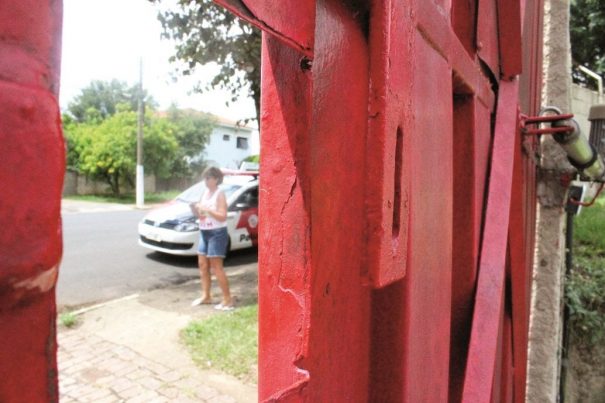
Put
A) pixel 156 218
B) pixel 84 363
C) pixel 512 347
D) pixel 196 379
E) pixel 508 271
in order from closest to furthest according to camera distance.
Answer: pixel 508 271, pixel 512 347, pixel 196 379, pixel 84 363, pixel 156 218

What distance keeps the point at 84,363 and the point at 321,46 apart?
4.53 m

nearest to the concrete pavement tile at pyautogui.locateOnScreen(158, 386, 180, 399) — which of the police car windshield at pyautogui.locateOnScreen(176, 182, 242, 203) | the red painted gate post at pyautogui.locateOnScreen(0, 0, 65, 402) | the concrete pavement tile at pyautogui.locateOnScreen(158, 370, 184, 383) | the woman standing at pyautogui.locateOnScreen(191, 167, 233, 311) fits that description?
the concrete pavement tile at pyautogui.locateOnScreen(158, 370, 184, 383)

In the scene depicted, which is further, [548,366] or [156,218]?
[156,218]

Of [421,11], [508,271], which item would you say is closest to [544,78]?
[508,271]

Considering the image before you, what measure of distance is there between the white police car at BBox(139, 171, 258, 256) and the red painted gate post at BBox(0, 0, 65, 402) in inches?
332

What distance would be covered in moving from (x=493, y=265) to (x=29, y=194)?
139 centimetres

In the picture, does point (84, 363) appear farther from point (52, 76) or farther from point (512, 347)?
point (52, 76)

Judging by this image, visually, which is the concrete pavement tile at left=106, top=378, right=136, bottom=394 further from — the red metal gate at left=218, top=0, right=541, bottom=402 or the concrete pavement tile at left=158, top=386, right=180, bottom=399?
the red metal gate at left=218, top=0, right=541, bottom=402

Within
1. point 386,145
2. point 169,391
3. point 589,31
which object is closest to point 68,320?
point 169,391

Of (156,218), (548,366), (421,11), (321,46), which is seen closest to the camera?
(321,46)

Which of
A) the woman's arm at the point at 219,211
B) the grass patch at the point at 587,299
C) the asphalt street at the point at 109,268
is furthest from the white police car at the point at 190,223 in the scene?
the grass patch at the point at 587,299

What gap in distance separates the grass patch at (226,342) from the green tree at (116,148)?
22041mm

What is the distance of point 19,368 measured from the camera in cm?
26

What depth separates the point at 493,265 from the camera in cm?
140
